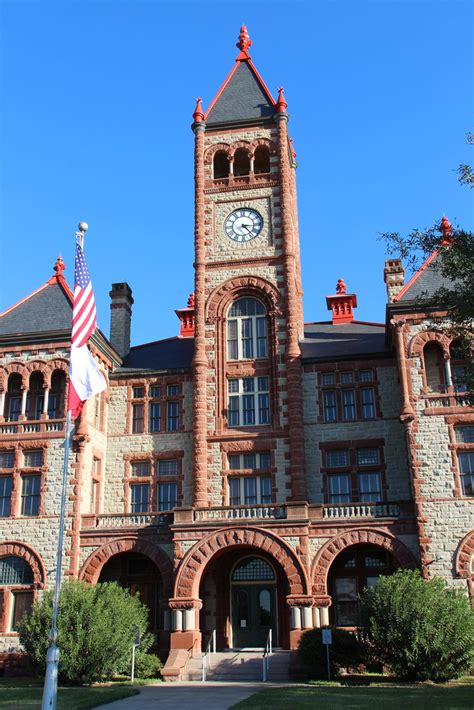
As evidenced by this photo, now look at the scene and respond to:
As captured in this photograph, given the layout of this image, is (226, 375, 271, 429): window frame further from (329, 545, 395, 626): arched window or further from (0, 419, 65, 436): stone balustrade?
(0, 419, 65, 436): stone balustrade

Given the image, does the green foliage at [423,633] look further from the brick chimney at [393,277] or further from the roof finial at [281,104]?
the roof finial at [281,104]

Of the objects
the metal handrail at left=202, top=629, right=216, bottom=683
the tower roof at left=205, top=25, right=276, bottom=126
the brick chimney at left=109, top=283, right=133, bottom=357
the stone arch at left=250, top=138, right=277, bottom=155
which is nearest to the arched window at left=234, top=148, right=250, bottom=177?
the stone arch at left=250, top=138, right=277, bottom=155

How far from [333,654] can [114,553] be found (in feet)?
34.5

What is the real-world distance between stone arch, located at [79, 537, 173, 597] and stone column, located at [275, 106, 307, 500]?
6.48 meters

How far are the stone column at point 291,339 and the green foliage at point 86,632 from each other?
31.5 feet

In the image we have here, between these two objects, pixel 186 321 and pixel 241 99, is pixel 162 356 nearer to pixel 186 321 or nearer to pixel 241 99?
pixel 186 321

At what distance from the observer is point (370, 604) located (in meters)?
27.5

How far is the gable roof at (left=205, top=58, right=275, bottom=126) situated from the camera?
141 ft

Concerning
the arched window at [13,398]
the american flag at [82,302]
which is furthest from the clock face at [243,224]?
the american flag at [82,302]

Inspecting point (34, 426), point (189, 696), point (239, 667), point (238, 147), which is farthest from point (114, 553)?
point (238, 147)

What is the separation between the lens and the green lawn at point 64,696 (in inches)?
821

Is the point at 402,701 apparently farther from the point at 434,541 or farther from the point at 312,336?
the point at 312,336

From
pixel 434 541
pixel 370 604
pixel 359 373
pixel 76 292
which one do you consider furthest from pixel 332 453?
pixel 76 292

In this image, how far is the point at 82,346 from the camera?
2322cm
